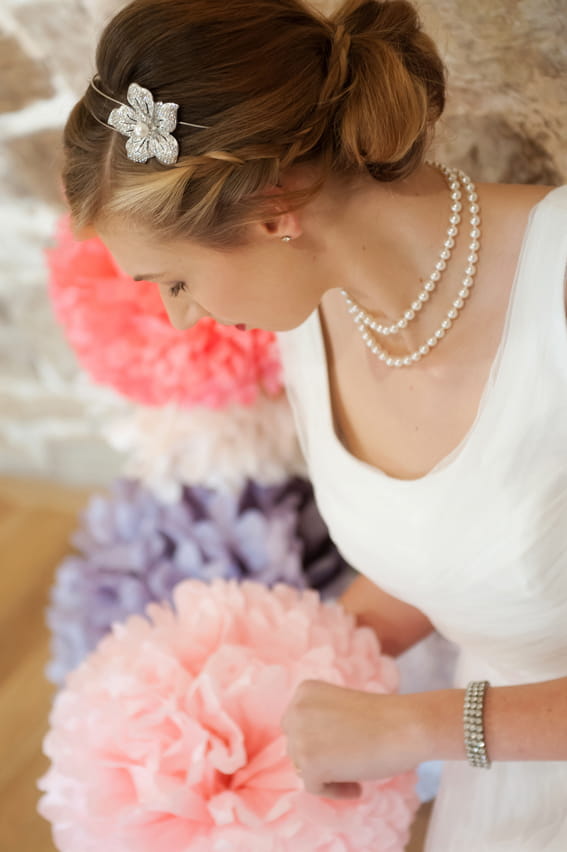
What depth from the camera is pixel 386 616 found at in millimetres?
1074

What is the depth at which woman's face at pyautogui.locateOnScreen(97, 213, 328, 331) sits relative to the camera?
0.77 metres

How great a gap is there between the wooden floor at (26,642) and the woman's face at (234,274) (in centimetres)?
72

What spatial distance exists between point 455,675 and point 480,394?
45 centimetres

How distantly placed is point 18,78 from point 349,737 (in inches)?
41.9

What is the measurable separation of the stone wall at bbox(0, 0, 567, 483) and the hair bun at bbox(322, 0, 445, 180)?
15 centimetres

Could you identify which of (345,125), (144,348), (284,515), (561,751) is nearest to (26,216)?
(144,348)

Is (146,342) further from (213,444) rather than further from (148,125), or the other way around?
(148,125)

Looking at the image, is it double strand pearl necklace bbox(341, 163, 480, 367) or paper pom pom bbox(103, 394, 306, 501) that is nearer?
double strand pearl necklace bbox(341, 163, 480, 367)

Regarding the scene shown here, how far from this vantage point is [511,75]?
91 cm

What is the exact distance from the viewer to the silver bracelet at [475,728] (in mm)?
757

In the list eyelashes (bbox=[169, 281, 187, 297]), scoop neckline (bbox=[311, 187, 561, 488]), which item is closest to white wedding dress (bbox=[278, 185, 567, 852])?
scoop neckline (bbox=[311, 187, 561, 488])

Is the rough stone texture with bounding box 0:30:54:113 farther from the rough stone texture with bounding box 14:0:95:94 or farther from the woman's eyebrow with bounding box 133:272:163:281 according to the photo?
the woman's eyebrow with bounding box 133:272:163:281

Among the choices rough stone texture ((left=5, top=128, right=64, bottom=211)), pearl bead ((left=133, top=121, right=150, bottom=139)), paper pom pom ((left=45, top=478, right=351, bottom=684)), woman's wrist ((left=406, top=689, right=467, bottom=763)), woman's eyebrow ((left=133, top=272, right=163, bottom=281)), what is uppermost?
pearl bead ((left=133, top=121, right=150, bottom=139))

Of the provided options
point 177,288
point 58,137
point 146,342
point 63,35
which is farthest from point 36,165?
point 177,288
